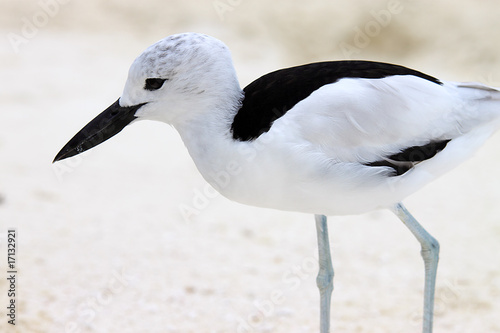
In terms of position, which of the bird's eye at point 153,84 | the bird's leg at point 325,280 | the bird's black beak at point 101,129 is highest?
the bird's eye at point 153,84

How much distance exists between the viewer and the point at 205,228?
4848mm

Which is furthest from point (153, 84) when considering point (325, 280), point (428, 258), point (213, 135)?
point (428, 258)

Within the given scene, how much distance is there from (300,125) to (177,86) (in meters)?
0.44

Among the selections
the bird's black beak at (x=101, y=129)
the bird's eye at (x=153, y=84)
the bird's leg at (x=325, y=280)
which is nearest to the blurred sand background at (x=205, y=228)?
the bird's leg at (x=325, y=280)

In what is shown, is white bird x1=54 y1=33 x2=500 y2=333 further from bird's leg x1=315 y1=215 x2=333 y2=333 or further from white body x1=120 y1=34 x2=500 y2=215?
bird's leg x1=315 y1=215 x2=333 y2=333

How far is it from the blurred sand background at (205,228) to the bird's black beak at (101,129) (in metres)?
1.35

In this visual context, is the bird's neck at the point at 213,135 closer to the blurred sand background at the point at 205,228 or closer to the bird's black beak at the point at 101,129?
the bird's black beak at the point at 101,129

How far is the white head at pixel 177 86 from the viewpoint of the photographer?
2482 mm

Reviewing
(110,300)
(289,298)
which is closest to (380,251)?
(289,298)

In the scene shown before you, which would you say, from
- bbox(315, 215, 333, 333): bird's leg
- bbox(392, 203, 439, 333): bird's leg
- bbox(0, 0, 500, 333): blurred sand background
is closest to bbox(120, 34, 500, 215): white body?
bbox(392, 203, 439, 333): bird's leg

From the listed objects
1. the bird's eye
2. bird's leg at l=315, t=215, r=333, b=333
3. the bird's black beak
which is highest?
the bird's eye

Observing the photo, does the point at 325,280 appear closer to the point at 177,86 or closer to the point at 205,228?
the point at 177,86

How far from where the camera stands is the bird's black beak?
2.61 m

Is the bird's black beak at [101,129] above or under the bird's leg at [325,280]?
above
